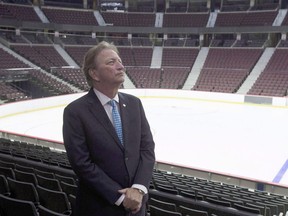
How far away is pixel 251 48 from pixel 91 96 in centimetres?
4114

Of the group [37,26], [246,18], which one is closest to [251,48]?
[246,18]

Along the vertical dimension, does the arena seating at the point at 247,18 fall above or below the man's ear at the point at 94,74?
above

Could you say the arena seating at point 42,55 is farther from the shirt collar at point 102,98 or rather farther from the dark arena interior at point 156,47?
the shirt collar at point 102,98

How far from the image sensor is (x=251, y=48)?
40.5 m

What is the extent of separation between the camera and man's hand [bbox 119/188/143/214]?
7.52 ft

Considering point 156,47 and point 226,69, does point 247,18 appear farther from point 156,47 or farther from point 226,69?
point 156,47

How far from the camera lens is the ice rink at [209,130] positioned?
1245 cm

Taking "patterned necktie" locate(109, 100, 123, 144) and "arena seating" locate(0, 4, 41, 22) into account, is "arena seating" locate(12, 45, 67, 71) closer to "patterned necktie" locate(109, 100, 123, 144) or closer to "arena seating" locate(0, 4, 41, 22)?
"arena seating" locate(0, 4, 41, 22)

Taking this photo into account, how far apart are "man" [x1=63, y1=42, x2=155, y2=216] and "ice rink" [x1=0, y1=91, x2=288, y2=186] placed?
30.1ft

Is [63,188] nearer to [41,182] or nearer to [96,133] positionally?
[41,182]

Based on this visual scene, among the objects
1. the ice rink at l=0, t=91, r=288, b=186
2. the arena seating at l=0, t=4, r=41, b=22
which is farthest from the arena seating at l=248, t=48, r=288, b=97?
the arena seating at l=0, t=4, r=41, b=22

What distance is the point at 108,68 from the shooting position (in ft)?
7.72

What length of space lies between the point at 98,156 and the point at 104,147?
85mm

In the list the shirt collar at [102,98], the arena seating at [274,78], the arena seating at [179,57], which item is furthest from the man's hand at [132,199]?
the arena seating at [179,57]
